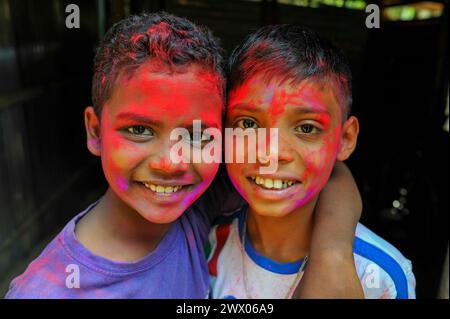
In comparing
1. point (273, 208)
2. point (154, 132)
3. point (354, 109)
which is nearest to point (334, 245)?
point (273, 208)

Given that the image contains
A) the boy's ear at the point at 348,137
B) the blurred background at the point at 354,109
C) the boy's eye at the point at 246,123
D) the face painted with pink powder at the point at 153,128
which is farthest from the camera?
the blurred background at the point at 354,109

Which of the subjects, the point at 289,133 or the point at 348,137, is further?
the point at 348,137

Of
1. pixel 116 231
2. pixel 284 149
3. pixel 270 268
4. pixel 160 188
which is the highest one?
pixel 284 149

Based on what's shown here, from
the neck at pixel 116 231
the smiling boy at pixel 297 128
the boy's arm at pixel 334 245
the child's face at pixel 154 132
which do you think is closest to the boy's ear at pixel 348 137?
the smiling boy at pixel 297 128

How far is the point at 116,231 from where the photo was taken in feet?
3.63

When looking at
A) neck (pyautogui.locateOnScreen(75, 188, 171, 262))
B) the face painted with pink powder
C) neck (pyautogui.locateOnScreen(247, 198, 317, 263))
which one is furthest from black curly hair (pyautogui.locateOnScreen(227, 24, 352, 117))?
neck (pyautogui.locateOnScreen(75, 188, 171, 262))

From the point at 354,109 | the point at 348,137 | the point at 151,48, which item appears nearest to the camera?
the point at 151,48

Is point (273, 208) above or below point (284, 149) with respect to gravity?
below

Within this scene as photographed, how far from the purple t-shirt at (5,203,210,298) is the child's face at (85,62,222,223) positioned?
17 cm

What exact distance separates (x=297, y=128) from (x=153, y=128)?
0.36 metres

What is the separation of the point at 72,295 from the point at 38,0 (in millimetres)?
2614

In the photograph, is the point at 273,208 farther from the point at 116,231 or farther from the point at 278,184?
the point at 116,231

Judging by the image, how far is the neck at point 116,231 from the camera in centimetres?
108

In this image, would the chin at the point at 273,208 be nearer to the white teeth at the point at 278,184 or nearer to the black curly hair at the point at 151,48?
the white teeth at the point at 278,184
